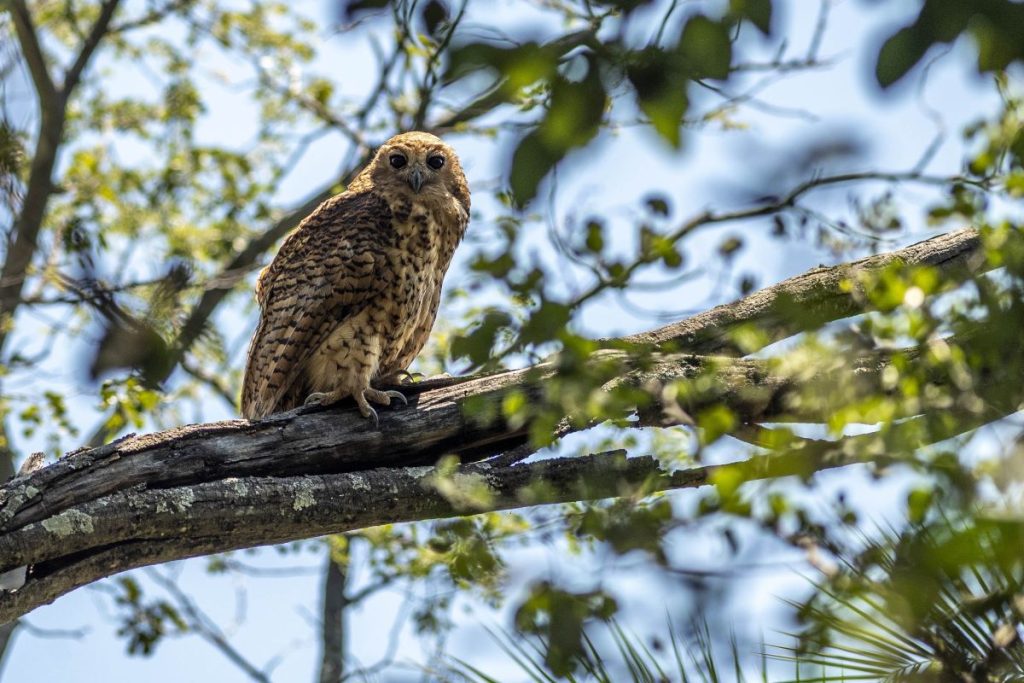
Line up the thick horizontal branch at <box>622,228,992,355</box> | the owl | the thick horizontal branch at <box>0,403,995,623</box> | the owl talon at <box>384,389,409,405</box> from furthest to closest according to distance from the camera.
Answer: the owl < the owl talon at <box>384,389,409,405</box> < the thick horizontal branch at <box>622,228,992,355</box> < the thick horizontal branch at <box>0,403,995,623</box>

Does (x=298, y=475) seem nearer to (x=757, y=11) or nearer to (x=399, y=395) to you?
(x=399, y=395)

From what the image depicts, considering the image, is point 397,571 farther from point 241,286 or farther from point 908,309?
point 908,309

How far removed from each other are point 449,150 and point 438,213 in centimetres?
71

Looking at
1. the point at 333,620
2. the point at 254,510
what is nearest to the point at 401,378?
the point at 254,510

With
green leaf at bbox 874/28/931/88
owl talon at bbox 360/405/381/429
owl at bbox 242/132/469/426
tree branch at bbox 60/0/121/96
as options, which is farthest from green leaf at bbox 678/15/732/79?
tree branch at bbox 60/0/121/96

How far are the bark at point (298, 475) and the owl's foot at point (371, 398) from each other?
1.6 inches

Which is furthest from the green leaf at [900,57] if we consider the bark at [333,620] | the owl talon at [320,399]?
the bark at [333,620]

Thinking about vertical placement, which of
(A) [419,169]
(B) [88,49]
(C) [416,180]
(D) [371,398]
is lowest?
(D) [371,398]

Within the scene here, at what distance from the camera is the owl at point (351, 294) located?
4844 mm

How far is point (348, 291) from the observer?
4891 mm

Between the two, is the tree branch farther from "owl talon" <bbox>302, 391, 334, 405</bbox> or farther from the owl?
"owl talon" <bbox>302, 391, 334, 405</bbox>

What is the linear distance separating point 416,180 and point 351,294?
89 centimetres

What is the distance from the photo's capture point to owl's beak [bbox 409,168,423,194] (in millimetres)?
5492

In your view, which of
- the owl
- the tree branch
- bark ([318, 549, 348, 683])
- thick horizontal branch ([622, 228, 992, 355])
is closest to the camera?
thick horizontal branch ([622, 228, 992, 355])
